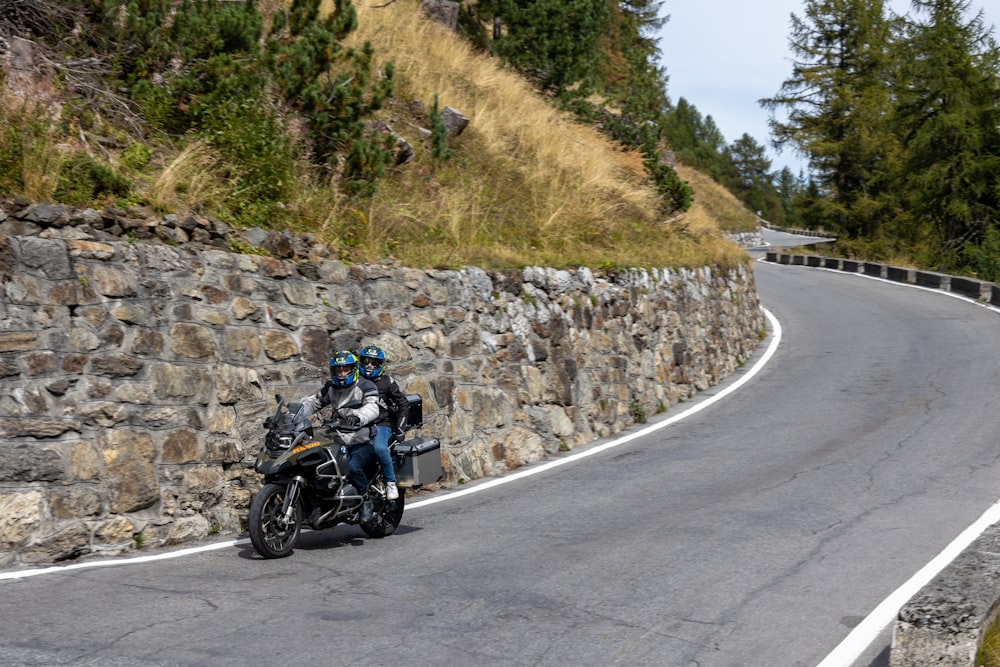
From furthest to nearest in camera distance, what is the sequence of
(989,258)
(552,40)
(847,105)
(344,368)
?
1. (847,105)
2. (989,258)
3. (552,40)
4. (344,368)

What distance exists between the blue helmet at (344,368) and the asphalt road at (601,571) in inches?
61.0

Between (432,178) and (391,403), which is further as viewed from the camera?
(432,178)

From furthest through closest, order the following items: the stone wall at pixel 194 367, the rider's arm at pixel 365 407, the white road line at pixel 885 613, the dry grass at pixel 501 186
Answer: the dry grass at pixel 501 186 < the rider's arm at pixel 365 407 < the stone wall at pixel 194 367 < the white road line at pixel 885 613

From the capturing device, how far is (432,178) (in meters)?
18.5

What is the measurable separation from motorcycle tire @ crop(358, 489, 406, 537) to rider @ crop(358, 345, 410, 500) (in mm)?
178

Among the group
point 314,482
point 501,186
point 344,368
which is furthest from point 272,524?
point 501,186

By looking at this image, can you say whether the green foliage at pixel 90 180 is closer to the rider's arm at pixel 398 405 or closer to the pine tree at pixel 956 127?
the rider's arm at pixel 398 405

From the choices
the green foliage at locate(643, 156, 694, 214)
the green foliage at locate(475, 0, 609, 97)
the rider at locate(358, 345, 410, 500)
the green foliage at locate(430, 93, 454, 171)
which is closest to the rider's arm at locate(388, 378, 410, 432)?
the rider at locate(358, 345, 410, 500)

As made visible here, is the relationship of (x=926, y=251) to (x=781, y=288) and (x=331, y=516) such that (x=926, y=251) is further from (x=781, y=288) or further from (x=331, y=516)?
(x=331, y=516)

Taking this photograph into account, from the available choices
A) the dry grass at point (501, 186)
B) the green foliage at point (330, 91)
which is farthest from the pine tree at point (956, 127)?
the green foliage at point (330, 91)

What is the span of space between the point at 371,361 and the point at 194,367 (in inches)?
69.2

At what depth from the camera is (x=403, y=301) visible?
1271 cm

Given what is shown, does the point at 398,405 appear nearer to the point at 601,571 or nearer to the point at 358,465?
the point at 358,465

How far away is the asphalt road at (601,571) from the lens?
20.3ft
